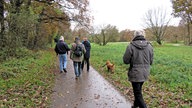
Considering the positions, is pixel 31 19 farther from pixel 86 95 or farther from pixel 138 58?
pixel 138 58

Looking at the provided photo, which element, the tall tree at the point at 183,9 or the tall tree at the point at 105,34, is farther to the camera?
the tall tree at the point at 105,34

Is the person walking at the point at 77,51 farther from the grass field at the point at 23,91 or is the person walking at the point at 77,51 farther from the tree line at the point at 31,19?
the tree line at the point at 31,19

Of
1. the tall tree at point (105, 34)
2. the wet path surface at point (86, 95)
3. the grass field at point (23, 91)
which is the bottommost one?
the wet path surface at point (86, 95)

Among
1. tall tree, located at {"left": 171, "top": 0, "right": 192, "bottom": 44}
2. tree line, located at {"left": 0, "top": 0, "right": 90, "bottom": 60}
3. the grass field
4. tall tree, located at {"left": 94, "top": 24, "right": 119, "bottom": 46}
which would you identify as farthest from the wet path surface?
tall tree, located at {"left": 94, "top": 24, "right": 119, "bottom": 46}

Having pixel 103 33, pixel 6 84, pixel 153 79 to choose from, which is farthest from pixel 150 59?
pixel 103 33

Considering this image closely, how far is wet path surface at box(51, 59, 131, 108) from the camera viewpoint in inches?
264

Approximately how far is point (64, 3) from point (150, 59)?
1973cm

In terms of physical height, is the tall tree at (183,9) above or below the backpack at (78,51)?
above

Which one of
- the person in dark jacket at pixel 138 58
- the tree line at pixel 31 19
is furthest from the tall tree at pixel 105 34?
the person in dark jacket at pixel 138 58

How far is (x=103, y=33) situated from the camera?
57.2 m

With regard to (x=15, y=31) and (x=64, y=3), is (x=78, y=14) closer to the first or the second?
(x=64, y=3)

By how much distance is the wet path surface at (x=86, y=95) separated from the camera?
671 cm

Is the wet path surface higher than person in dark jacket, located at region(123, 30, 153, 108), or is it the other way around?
person in dark jacket, located at region(123, 30, 153, 108)

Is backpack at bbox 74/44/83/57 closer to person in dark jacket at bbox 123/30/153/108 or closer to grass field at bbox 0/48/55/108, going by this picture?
grass field at bbox 0/48/55/108
